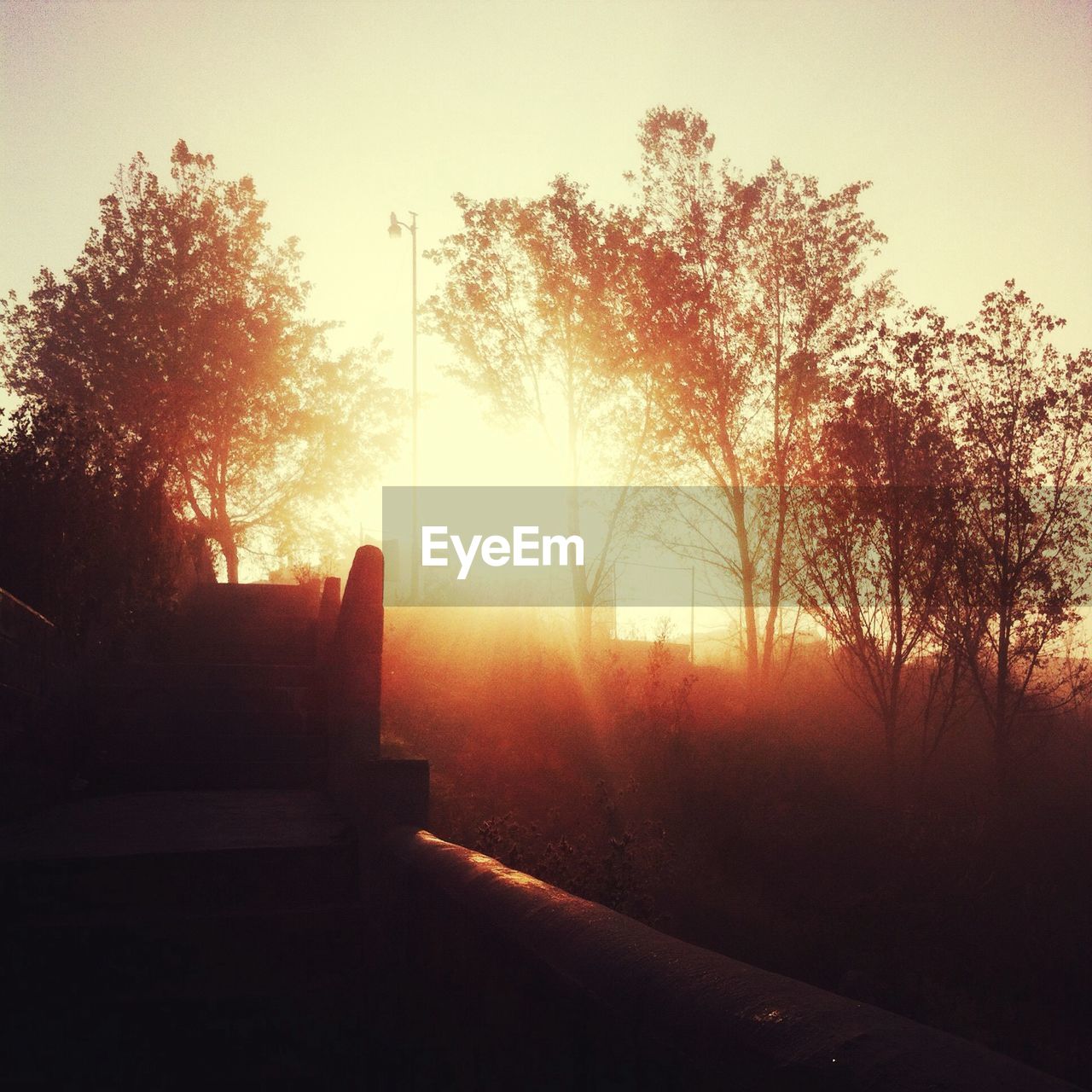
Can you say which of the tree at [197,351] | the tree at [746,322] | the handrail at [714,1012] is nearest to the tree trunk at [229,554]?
the tree at [197,351]

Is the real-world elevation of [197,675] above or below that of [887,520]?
below

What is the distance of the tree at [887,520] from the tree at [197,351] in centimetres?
1435

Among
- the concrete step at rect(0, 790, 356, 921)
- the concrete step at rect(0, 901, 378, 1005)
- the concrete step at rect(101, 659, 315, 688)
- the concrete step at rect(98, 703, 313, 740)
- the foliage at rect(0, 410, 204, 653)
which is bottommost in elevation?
the concrete step at rect(0, 901, 378, 1005)

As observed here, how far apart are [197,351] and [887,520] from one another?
672 inches

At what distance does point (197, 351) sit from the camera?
2239 centimetres

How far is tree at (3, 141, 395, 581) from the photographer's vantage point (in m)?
22.0

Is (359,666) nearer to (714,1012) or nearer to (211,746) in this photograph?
(211,746)

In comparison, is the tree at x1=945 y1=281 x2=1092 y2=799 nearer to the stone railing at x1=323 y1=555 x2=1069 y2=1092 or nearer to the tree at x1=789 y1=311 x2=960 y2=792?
the tree at x1=789 y1=311 x2=960 y2=792

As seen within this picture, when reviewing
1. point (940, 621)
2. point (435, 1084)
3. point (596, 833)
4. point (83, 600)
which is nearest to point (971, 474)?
point (940, 621)

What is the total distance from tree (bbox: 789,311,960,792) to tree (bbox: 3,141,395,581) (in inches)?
565

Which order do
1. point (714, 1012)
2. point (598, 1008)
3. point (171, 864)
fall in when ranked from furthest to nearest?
point (171, 864) → point (598, 1008) → point (714, 1012)

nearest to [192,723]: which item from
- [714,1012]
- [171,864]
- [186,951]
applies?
[171,864]

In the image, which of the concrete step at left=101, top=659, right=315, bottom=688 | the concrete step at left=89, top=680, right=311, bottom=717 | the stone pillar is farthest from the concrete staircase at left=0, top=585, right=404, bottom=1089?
the concrete step at left=101, top=659, right=315, bottom=688

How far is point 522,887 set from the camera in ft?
Result: 8.67
